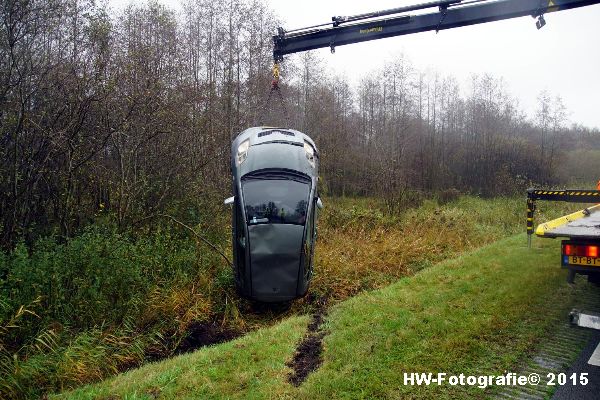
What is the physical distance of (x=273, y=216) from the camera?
760 centimetres

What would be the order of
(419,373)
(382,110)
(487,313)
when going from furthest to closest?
(382,110) → (487,313) → (419,373)

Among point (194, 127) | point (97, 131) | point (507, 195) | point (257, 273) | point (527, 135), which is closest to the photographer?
point (257, 273)

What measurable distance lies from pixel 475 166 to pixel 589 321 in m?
30.6

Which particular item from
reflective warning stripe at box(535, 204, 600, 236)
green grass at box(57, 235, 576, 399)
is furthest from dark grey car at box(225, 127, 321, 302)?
reflective warning stripe at box(535, 204, 600, 236)

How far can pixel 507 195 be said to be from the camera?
24688mm

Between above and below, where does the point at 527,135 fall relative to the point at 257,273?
above

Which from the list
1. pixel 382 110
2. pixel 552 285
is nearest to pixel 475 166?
pixel 382 110

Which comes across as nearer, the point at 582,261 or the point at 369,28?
the point at 582,261

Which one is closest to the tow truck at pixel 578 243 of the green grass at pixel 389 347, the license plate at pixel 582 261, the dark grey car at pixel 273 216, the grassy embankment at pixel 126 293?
the license plate at pixel 582 261

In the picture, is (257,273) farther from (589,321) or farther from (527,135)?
(527,135)

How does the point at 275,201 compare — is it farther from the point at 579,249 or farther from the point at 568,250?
the point at 579,249

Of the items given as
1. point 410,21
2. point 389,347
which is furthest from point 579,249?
point 410,21

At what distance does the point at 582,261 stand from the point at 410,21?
5.51 metres

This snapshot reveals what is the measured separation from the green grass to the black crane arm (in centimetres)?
442
